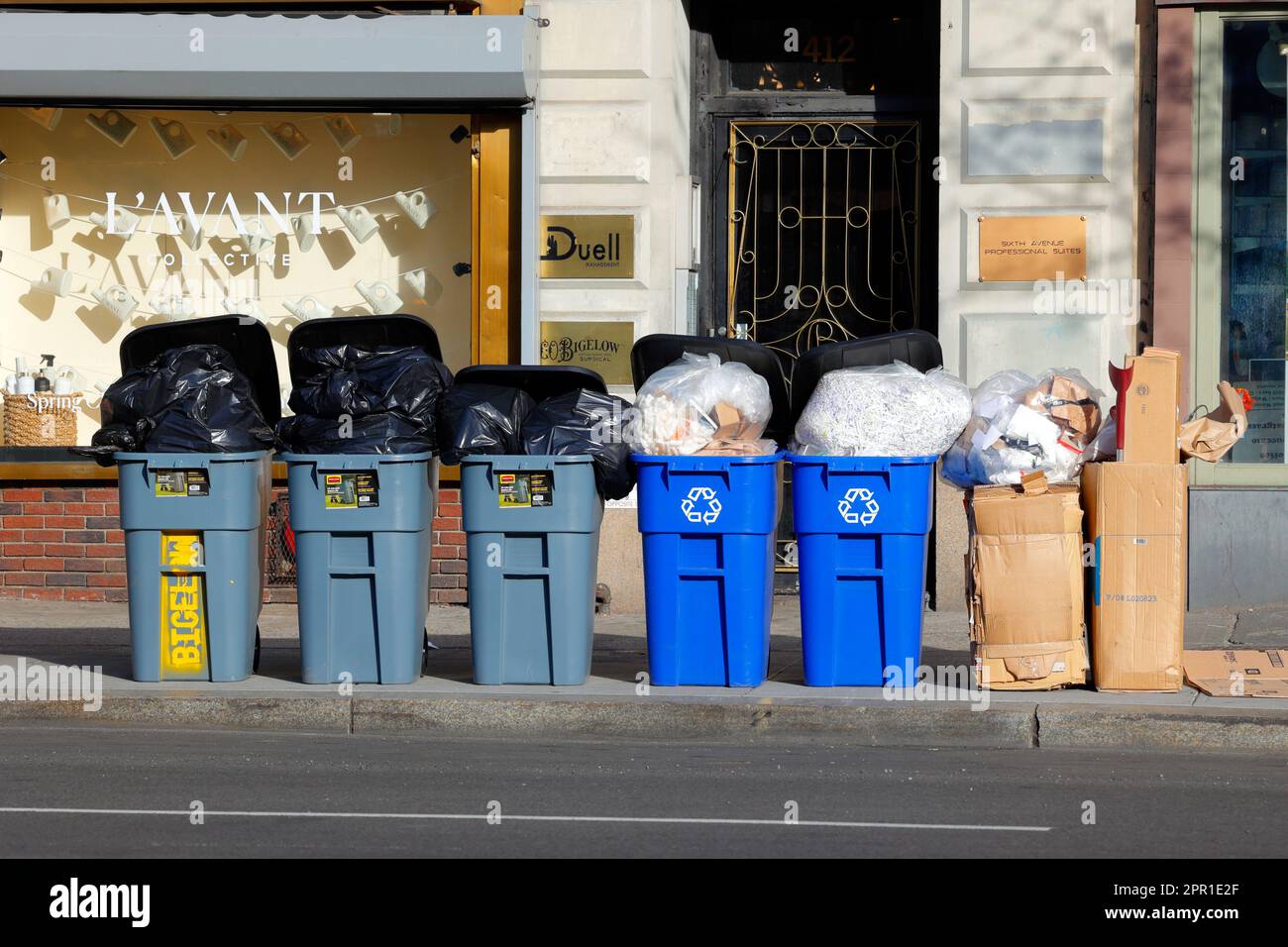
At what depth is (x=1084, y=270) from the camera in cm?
1078

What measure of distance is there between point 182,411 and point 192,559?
653mm

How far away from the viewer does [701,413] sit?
7.92 metres

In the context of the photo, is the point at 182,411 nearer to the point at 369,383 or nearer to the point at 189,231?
the point at 369,383

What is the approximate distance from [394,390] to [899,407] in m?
2.20

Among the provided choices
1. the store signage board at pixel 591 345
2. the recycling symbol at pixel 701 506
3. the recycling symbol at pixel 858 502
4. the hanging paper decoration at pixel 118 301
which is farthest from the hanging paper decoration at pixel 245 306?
the recycling symbol at pixel 858 502

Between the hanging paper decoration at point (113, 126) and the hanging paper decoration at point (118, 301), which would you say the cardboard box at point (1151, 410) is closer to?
the hanging paper decoration at point (118, 301)

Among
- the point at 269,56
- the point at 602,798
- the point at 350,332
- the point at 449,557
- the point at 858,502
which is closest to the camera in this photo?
the point at 602,798

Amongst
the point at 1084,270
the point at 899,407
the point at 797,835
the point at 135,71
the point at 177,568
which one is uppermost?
the point at 135,71

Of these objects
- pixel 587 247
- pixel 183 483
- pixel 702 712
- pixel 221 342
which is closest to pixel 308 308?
pixel 587 247

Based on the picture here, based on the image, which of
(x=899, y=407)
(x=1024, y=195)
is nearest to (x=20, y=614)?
(x=899, y=407)

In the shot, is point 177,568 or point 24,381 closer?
point 177,568

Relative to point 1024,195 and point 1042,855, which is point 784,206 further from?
point 1042,855

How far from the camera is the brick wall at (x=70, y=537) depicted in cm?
1138

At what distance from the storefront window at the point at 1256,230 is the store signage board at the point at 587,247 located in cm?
356
